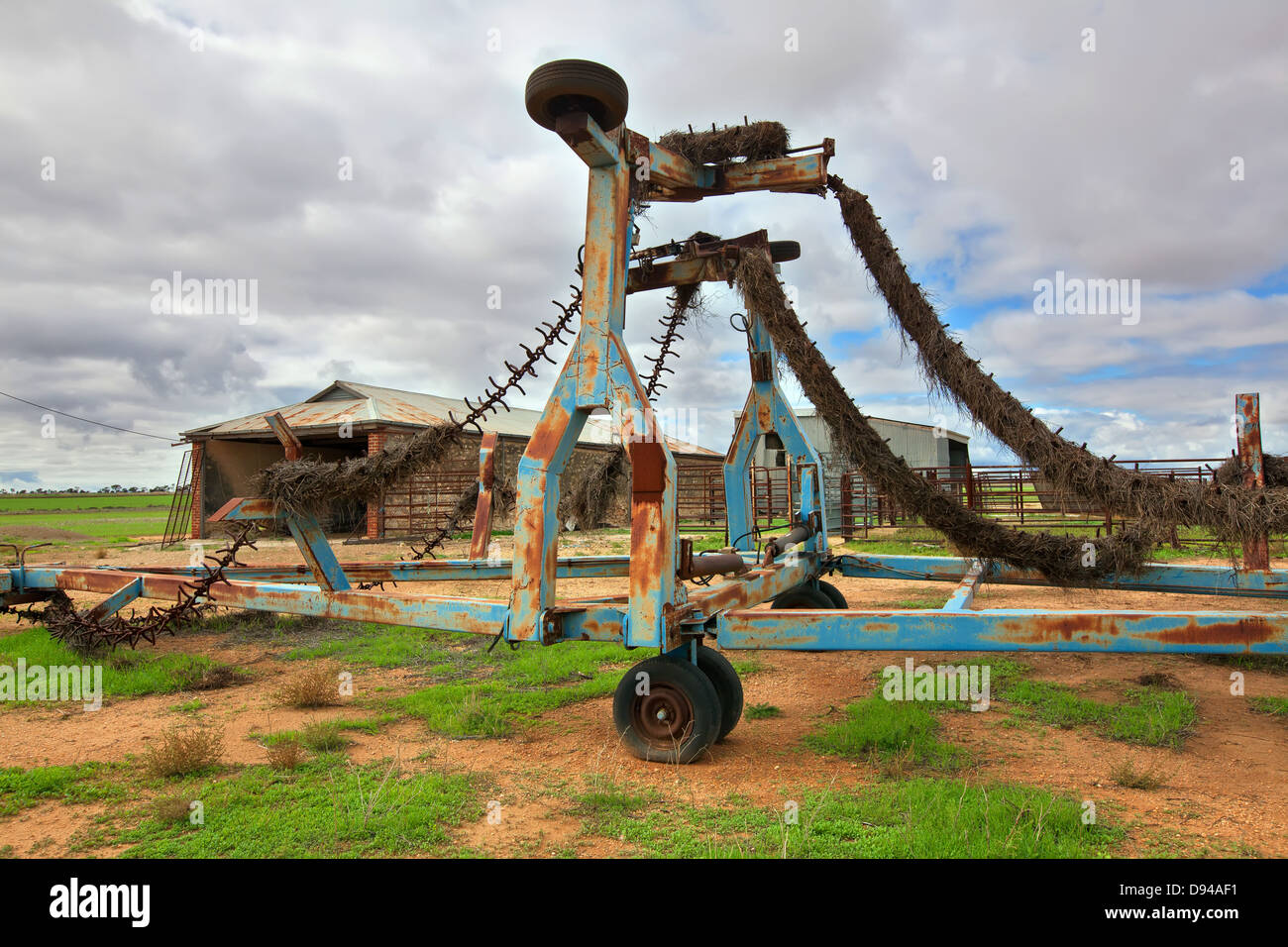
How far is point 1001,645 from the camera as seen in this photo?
3641 millimetres

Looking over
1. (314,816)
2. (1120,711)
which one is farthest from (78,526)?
(1120,711)

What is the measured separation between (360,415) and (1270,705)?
21299mm

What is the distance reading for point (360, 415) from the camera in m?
22.1

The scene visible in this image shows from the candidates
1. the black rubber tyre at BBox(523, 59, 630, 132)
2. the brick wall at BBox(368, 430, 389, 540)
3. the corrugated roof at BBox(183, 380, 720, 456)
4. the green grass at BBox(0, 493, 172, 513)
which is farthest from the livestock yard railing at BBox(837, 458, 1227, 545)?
the green grass at BBox(0, 493, 172, 513)

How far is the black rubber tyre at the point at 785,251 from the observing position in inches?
259

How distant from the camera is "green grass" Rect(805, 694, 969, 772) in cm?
414

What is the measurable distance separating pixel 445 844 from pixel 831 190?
4943 millimetres

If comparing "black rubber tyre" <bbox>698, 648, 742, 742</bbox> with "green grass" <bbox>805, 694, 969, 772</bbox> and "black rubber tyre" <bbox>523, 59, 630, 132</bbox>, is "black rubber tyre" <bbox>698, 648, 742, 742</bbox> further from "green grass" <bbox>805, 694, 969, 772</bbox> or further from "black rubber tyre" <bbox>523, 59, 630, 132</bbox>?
"black rubber tyre" <bbox>523, 59, 630, 132</bbox>

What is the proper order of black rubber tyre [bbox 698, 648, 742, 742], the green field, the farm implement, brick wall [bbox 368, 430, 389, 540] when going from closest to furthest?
the farm implement < black rubber tyre [bbox 698, 648, 742, 742] < brick wall [bbox 368, 430, 389, 540] < the green field

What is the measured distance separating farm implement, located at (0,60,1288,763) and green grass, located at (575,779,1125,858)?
646mm

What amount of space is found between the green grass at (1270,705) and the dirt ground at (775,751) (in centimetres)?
8

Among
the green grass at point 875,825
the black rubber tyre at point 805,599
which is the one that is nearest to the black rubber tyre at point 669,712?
the green grass at point 875,825

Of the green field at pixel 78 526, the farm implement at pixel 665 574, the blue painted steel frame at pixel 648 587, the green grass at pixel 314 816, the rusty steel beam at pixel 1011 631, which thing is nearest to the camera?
the green grass at pixel 314 816

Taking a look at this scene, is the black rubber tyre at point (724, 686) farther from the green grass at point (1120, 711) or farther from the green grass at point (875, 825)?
the green grass at point (1120, 711)
